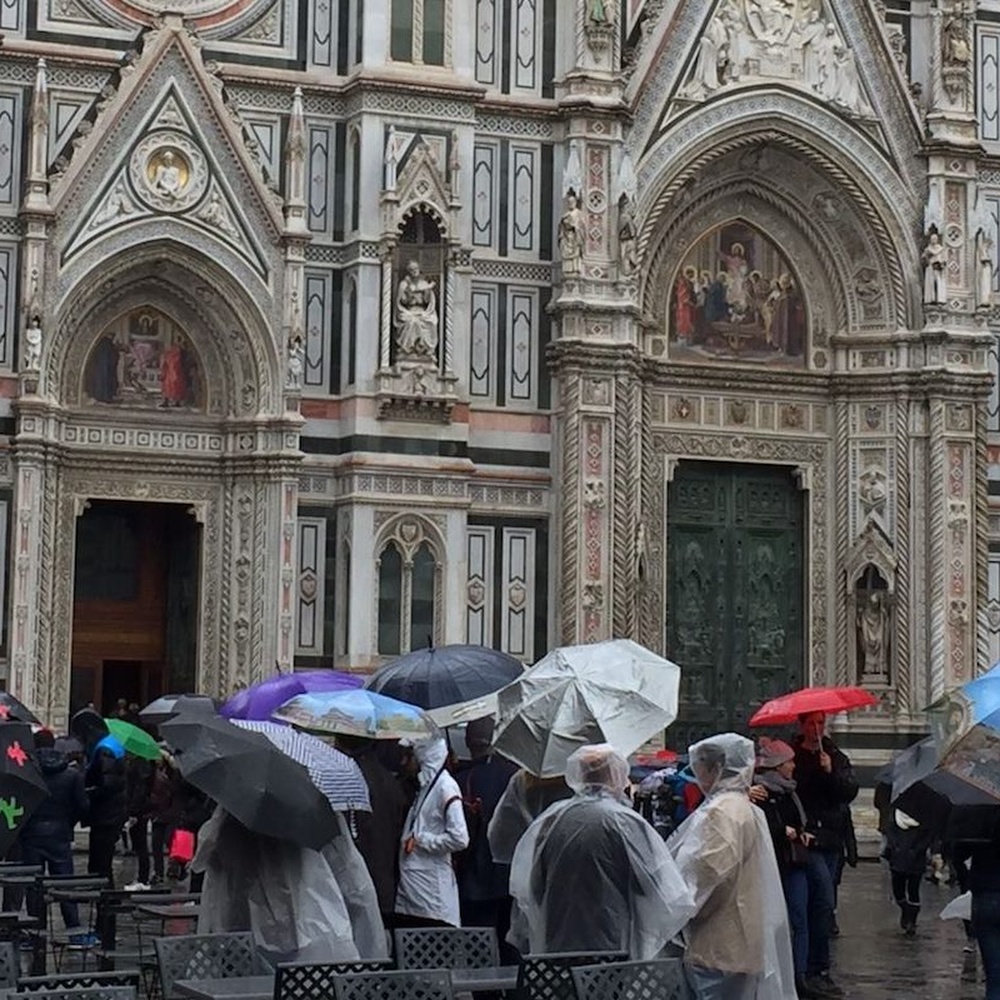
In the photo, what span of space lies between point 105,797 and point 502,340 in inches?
483

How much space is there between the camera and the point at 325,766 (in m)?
11.8

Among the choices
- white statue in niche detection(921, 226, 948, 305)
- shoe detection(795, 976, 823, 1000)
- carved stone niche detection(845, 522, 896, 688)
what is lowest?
shoe detection(795, 976, 823, 1000)

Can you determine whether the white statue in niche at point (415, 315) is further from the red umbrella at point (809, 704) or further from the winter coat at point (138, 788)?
the red umbrella at point (809, 704)

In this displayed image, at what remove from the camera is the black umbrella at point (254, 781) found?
11.1 metres

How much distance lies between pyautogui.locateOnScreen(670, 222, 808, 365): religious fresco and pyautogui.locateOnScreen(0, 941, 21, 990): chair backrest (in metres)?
24.1

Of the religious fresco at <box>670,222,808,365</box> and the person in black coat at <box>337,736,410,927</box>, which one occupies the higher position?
the religious fresco at <box>670,222,808,365</box>

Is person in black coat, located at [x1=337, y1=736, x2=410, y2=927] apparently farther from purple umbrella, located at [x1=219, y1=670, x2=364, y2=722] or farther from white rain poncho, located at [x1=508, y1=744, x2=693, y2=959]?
purple umbrella, located at [x1=219, y1=670, x2=364, y2=722]

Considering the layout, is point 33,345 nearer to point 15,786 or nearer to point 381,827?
point 15,786

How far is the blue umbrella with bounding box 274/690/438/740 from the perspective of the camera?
1432 centimetres

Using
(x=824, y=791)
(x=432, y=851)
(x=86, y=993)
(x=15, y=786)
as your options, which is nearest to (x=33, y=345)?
(x=824, y=791)

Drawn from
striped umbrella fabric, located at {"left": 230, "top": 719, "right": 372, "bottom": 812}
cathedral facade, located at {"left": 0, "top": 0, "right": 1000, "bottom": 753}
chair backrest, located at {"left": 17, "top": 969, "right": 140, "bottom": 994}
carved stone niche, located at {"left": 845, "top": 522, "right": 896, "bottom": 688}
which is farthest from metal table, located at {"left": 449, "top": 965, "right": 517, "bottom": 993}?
carved stone niche, located at {"left": 845, "top": 522, "right": 896, "bottom": 688}

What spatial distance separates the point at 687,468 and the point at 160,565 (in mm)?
7570

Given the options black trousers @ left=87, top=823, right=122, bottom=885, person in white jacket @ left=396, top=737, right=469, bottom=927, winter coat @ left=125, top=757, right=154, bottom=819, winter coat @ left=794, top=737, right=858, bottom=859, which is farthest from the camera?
winter coat @ left=125, top=757, right=154, bottom=819

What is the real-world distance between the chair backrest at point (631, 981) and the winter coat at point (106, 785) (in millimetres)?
11057
